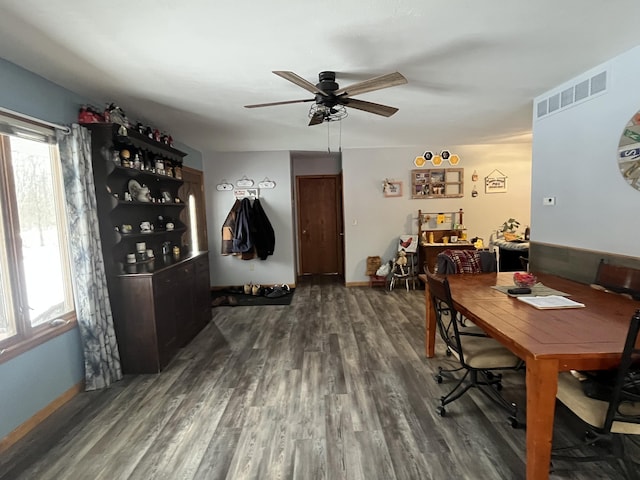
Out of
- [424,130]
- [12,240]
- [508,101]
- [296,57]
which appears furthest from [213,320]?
[508,101]

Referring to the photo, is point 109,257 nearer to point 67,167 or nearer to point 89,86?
point 67,167

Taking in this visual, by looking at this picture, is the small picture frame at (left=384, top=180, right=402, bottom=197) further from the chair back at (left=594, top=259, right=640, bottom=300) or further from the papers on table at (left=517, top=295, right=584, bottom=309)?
the papers on table at (left=517, top=295, right=584, bottom=309)

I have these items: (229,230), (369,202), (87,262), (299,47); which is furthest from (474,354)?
(229,230)

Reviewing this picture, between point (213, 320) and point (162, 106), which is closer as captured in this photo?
point (162, 106)

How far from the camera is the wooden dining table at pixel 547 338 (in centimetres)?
133

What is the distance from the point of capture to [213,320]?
4.05 metres

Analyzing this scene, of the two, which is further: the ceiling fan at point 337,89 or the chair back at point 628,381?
the ceiling fan at point 337,89

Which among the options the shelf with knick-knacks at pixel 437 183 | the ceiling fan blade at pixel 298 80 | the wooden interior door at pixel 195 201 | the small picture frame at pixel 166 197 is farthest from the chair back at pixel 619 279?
the wooden interior door at pixel 195 201

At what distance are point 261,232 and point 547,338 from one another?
4295 millimetres

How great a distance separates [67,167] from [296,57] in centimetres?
190

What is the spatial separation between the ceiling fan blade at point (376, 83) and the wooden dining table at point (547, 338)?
4.97 ft

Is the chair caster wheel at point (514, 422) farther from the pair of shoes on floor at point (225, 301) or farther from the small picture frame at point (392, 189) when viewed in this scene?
the small picture frame at point (392, 189)

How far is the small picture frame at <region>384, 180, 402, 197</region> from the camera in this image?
533 centimetres

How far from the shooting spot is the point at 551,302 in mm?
1942
